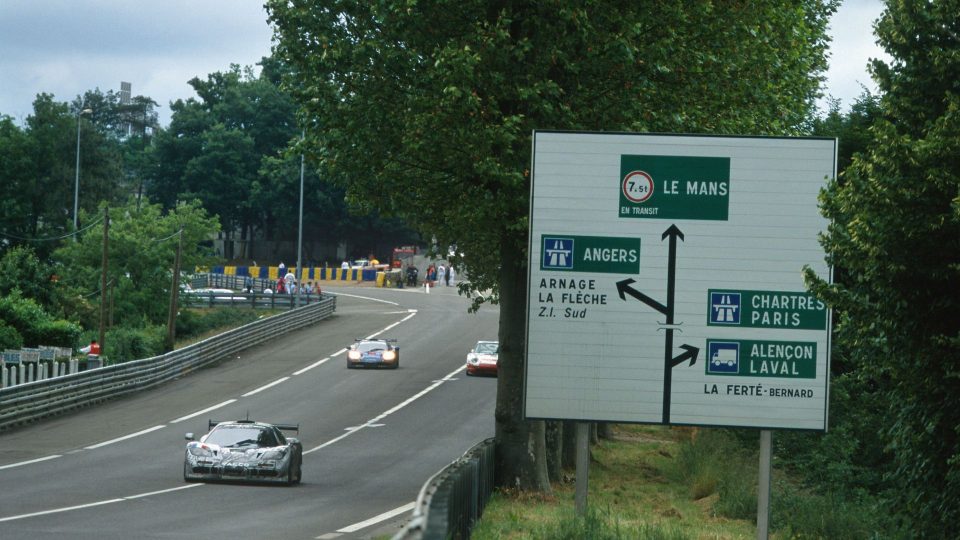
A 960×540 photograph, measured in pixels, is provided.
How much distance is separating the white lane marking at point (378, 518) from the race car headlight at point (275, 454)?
3.23 m

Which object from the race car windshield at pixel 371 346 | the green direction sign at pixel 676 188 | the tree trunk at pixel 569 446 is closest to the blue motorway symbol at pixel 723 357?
the green direction sign at pixel 676 188

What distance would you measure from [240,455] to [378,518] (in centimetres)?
494

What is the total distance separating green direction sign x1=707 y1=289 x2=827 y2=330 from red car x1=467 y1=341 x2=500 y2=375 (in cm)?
3696

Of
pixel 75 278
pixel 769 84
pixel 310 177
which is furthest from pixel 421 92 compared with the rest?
pixel 310 177

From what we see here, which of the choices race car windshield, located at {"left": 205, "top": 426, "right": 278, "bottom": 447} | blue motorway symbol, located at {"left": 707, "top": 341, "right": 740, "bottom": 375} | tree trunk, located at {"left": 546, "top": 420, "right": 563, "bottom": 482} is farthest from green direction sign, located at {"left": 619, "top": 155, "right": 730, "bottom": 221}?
tree trunk, located at {"left": 546, "top": 420, "right": 563, "bottom": 482}

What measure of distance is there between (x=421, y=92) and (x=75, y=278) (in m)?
53.4

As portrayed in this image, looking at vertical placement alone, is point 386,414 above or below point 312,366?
below

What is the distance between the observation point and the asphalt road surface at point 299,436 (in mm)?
20344

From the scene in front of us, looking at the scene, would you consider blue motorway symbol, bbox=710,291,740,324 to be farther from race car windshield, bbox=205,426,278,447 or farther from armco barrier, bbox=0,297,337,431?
armco barrier, bbox=0,297,337,431

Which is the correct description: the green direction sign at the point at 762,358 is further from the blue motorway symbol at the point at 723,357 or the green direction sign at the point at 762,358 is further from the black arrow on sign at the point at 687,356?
the black arrow on sign at the point at 687,356

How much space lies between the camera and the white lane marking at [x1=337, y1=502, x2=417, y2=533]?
20.0m

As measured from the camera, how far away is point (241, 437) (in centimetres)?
2552

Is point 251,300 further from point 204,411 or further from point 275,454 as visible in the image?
point 275,454

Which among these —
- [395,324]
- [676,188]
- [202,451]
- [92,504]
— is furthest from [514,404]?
[395,324]
